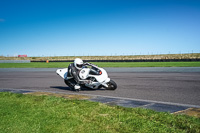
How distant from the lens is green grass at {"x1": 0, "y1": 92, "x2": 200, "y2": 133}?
156 inches

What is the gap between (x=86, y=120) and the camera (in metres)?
4.51

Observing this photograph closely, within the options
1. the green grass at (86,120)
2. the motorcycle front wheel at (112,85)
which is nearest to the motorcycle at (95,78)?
the motorcycle front wheel at (112,85)

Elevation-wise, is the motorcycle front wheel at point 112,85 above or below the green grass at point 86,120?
above

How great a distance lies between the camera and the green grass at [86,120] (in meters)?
3.96

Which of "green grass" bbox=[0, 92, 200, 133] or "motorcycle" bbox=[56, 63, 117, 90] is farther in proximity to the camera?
"motorcycle" bbox=[56, 63, 117, 90]

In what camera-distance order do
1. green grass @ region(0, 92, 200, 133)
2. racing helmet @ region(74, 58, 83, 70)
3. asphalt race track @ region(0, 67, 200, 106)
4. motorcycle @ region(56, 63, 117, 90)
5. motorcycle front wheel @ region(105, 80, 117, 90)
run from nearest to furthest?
green grass @ region(0, 92, 200, 133) → asphalt race track @ region(0, 67, 200, 106) → motorcycle @ region(56, 63, 117, 90) → racing helmet @ region(74, 58, 83, 70) → motorcycle front wheel @ region(105, 80, 117, 90)

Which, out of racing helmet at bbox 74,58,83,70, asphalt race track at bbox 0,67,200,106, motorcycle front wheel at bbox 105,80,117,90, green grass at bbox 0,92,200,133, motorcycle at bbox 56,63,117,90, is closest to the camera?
green grass at bbox 0,92,200,133

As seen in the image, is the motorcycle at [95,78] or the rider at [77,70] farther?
the rider at [77,70]

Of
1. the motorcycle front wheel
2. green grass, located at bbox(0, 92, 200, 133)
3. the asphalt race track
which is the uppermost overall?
the motorcycle front wheel

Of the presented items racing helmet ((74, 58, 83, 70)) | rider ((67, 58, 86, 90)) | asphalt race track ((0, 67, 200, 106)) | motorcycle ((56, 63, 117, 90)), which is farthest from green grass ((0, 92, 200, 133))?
racing helmet ((74, 58, 83, 70))

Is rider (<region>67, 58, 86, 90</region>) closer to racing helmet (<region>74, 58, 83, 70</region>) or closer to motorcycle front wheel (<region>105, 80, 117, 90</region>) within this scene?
racing helmet (<region>74, 58, 83, 70</region>)

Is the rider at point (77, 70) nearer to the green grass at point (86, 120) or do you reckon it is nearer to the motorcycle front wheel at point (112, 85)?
the motorcycle front wheel at point (112, 85)

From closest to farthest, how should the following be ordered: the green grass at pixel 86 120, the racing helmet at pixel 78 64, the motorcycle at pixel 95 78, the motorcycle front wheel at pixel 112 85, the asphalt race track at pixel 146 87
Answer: the green grass at pixel 86 120 → the asphalt race track at pixel 146 87 → the motorcycle at pixel 95 78 → the racing helmet at pixel 78 64 → the motorcycle front wheel at pixel 112 85

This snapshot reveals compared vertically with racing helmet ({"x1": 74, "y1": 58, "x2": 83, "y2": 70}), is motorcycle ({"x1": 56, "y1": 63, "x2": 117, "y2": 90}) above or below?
below
